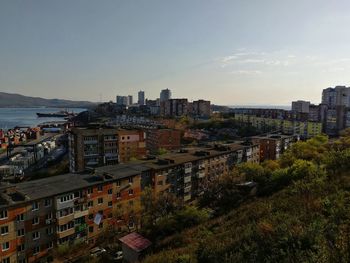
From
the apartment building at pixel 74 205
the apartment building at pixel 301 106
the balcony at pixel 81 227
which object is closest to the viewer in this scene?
the apartment building at pixel 74 205

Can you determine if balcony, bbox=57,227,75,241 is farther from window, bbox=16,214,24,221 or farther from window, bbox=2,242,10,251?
window, bbox=2,242,10,251

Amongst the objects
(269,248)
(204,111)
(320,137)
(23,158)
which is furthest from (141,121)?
(269,248)

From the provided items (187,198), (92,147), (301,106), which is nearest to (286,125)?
(301,106)

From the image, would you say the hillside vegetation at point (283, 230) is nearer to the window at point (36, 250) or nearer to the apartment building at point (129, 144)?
the window at point (36, 250)

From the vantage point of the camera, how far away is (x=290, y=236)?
7.48 metres

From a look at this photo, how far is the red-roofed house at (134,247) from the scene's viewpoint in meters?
13.1

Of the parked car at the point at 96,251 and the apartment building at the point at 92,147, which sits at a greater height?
the apartment building at the point at 92,147

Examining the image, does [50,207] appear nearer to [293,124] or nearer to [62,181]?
[62,181]

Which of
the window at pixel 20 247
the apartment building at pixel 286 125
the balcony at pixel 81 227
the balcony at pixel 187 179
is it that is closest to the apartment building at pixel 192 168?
the balcony at pixel 187 179

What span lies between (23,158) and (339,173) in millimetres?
44793

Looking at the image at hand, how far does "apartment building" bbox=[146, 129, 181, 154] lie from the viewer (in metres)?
47.7

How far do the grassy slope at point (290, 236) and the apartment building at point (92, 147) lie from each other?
20.8 meters

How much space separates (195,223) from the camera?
15.5 m

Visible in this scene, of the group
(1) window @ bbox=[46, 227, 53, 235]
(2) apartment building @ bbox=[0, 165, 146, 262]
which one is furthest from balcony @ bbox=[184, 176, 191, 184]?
(1) window @ bbox=[46, 227, 53, 235]
